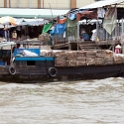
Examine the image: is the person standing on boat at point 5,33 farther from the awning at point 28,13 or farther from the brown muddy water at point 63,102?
the brown muddy water at point 63,102

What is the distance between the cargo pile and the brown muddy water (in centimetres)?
71

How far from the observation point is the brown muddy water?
34.5 ft

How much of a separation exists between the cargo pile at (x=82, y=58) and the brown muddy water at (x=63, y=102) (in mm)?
707

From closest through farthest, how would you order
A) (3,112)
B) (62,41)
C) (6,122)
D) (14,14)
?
(6,122)
(3,112)
(62,41)
(14,14)

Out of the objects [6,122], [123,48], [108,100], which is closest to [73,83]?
[123,48]

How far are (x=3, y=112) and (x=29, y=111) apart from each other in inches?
23.8

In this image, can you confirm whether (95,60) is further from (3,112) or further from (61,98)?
(3,112)

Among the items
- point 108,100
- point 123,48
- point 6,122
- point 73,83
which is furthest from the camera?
point 123,48

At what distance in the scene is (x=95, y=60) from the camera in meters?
18.3

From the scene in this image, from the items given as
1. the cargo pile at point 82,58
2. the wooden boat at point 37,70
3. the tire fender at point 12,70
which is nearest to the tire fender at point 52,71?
the wooden boat at point 37,70

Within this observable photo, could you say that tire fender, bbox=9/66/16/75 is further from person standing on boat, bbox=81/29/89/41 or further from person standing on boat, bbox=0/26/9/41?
person standing on boat, bbox=0/26/9/41

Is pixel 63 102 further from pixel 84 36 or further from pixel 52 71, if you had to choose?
pixel 84 36

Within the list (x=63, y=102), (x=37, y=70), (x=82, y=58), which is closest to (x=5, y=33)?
(x=37, y=70)

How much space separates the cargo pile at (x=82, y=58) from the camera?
702 inches
